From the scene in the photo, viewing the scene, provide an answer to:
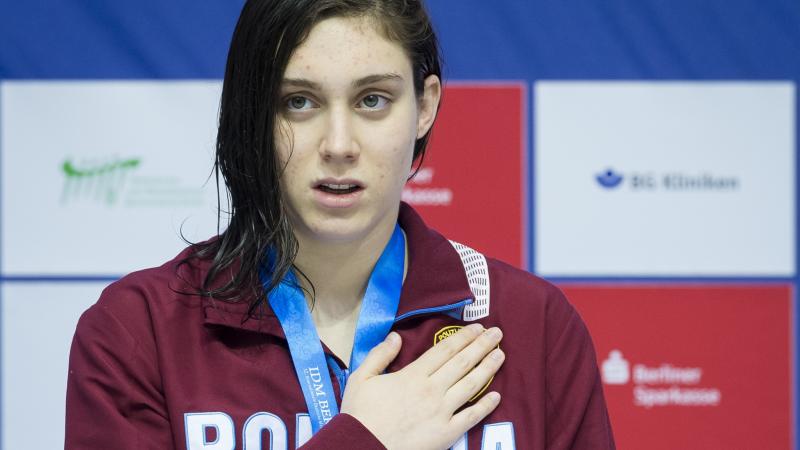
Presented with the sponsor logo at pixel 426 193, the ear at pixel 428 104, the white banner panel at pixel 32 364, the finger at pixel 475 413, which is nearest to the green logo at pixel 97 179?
the white banner panel at pixel 32 364

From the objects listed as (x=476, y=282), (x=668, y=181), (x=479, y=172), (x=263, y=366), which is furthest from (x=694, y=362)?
(x=263, y=366)

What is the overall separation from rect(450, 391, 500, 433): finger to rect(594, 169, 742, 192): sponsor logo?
152cm

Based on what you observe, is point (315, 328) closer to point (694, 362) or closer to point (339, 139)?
point (339, 139)

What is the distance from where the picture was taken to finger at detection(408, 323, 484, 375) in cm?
125

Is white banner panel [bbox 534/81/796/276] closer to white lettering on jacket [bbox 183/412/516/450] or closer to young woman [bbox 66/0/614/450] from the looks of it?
young woman [bbox 66/0/614/450]

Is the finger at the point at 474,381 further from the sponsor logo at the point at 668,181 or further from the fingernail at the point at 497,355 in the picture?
the sponsor logo at the point at 668,181

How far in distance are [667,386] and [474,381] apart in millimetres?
1579

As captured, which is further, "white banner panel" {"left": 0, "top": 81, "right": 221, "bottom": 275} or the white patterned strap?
"white banner panel" {"left": 0, "top": 81, "right": 221, "bottom": 275}

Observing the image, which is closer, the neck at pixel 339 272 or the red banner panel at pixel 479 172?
the neck at pixel 339 272

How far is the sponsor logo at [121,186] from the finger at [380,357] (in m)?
1.48

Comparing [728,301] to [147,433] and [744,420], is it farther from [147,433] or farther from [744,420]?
[147,433]

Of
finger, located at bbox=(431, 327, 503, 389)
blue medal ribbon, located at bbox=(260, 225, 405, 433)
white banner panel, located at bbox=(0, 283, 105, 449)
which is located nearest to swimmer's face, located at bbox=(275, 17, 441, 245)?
blue medal ribbon, located at bbox=(260, 225, 405, 433)

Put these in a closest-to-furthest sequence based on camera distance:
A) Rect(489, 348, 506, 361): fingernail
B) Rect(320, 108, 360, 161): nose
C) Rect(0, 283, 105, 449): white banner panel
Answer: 1. Rect(320, 108, 360, 161): nose
2. Rect(489, 348, 506, 361): fingernail
3. Rect(0, 283, 105, 449): white banner panel

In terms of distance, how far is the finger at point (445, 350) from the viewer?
4.11ft
